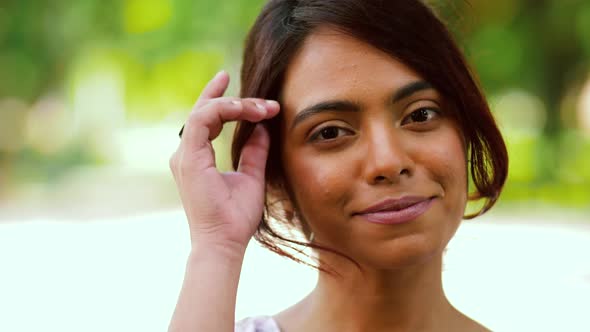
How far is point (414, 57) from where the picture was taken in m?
2.27

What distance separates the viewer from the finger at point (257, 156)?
8.00 ft

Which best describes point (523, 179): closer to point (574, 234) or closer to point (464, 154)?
point (574, 234)

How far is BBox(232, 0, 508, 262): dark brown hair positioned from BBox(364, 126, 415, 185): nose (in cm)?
23

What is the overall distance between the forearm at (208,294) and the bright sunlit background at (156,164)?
11.1ft

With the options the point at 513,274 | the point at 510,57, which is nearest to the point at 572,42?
the point at 510,57

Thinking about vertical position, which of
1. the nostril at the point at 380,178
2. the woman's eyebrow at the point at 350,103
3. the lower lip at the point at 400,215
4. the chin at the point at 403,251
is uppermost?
the woman's eyebrow at the point at 350,103

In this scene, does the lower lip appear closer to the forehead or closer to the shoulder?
the forehead

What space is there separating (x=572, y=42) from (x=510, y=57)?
0.87 meters

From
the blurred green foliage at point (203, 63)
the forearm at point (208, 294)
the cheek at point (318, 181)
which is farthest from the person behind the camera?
the blurred green foliage at point (203, 63)

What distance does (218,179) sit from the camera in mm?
2309

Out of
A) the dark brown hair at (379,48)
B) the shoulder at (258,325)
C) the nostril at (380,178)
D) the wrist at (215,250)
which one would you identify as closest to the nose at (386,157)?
the nostril at (380,178)

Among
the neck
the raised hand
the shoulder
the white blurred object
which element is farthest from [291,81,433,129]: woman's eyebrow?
the white blurred object

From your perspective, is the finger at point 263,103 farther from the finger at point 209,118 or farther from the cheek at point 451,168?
the cheek at point 451,168

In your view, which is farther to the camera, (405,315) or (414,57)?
(405,315)
